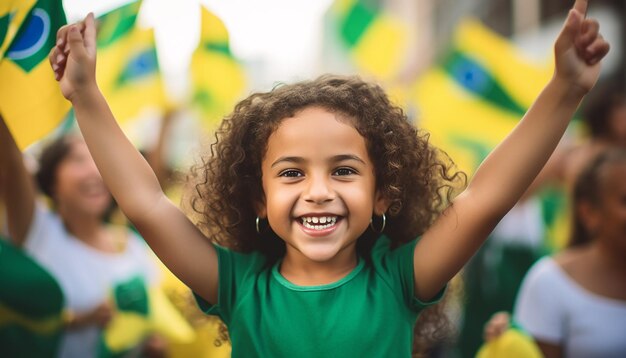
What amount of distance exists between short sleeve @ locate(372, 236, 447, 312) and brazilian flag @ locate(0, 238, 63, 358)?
148 centimetres

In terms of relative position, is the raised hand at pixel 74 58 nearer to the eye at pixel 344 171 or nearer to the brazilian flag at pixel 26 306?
the eye at pixel 344 171

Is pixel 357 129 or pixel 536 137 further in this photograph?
pixel 357 129

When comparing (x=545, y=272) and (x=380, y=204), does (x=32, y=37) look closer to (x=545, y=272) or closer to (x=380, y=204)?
(x=380, y=204)

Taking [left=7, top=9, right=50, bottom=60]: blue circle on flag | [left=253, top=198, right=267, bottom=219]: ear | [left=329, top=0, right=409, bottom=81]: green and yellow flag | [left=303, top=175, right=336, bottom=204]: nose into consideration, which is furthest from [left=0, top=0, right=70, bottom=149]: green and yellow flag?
[left=329, top=0, right=409, bottom=81]: green and yellow flag

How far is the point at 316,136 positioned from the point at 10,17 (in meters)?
1.24

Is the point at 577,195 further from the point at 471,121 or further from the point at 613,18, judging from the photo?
the point at 613,18

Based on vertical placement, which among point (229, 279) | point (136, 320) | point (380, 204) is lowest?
point (136, 320)

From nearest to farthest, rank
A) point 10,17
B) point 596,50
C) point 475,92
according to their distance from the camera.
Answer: point 596,50
point 10,17
point 475,92

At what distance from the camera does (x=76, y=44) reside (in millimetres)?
2113

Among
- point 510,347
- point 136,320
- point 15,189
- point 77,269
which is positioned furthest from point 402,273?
point 77,269

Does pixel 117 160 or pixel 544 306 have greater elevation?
pixel 117 160

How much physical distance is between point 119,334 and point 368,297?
213cm

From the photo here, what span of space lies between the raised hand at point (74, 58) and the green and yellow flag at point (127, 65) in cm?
201

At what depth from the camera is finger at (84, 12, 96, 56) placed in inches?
84.4
